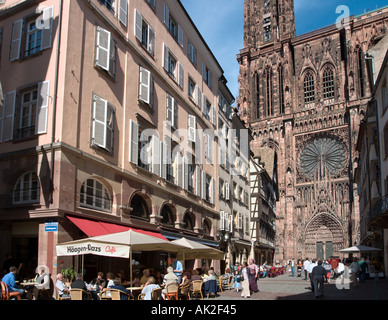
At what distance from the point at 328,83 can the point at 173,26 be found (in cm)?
5470

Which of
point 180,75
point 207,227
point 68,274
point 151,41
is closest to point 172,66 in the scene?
point 180,75

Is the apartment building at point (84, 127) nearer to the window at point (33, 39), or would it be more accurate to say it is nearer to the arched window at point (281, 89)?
the window at point (33, 39)

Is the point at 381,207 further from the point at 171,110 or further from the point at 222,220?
the point at 222,220

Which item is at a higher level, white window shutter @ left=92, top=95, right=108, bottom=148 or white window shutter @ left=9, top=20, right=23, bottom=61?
white window shutter @ left=9, top=20, right=23, bottom=61

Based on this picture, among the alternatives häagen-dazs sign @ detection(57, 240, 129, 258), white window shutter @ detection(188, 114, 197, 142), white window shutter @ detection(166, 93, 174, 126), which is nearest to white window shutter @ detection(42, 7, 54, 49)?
häagen-dazs sign @ detection(57, 240, 129, 258)

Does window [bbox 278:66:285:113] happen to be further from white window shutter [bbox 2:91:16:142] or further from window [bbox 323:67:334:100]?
white window shutter [bbox 2:91:16:142]

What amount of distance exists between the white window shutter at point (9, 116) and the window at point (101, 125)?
9.06ft

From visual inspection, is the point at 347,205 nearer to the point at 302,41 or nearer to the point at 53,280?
the point at 302,41

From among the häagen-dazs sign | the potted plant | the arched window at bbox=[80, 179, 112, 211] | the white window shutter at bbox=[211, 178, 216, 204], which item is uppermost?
the white window shutter at bbox=[211, 178, 216, 204]

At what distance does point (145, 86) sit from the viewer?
62.7 ft

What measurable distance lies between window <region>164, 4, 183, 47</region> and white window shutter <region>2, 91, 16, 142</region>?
33.8 feet

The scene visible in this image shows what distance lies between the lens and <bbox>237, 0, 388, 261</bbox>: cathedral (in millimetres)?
66562
